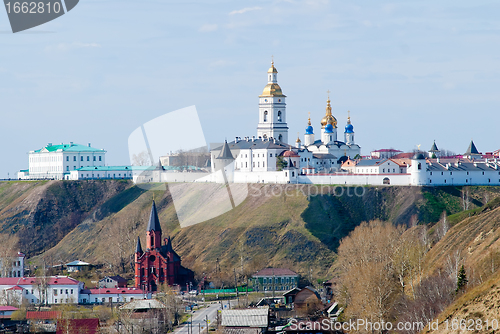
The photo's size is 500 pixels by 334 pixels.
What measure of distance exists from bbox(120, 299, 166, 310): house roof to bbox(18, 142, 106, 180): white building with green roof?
64.0 metres

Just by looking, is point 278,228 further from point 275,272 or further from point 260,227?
point 275,272

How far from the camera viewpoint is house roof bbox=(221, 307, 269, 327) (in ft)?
168

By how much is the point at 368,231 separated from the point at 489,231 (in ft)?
35.8

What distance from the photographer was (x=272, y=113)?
105 meters

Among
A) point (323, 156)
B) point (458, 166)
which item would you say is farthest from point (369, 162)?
point (323, 156)

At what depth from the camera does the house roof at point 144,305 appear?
191 feet

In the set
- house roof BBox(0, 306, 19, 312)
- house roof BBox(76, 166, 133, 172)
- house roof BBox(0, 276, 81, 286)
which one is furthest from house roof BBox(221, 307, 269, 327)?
house roof BBox(76, 166, 133, 172)

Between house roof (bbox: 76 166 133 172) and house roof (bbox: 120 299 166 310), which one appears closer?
house roof (bbox: 120 299 166 310)

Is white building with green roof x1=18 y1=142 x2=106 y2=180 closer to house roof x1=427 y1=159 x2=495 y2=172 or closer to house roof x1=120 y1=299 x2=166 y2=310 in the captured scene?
house roof x1=427 y1=159 x2=495 y2=172

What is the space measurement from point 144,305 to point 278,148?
37.9 m

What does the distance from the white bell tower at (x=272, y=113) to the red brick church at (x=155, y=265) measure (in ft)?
117

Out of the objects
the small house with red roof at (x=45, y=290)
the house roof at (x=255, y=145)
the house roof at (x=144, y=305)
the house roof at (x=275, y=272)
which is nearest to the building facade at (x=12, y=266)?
the small house with red roof at (x=45, y=290)

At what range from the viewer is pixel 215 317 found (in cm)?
5628

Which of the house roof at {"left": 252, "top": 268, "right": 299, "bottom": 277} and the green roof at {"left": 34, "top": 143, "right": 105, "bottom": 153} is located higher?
the green roof at {"left": 34, "top": 143, "right": 105, "bottom": 153}
